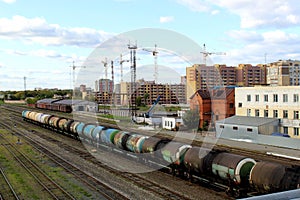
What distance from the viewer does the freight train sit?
1646 cm

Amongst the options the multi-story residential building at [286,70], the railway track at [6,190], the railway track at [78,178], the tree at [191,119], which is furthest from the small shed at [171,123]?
the multi-story residential building at [286,70]

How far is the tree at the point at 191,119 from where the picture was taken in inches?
2173

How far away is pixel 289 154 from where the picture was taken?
111 ft

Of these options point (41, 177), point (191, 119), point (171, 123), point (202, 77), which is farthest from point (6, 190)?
point (202, 77)

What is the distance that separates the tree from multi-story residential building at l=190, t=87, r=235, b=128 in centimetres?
67

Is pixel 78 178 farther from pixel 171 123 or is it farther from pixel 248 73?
pixel 248 73

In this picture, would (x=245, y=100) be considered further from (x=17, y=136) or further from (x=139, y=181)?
(x=17, y=136)

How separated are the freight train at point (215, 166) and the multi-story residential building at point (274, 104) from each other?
74.2ft

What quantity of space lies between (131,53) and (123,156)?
35861 millimetres

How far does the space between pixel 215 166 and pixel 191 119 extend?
35.6 meters

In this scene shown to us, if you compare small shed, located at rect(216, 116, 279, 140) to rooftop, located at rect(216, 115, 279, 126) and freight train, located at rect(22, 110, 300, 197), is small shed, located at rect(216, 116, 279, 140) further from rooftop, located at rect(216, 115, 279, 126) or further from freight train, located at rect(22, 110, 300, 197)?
freight train, located at rect(22, 110, 300, 197)

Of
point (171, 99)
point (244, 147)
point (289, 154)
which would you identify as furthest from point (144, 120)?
point (171, 99)

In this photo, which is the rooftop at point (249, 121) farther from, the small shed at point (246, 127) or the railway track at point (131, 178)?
the railway track at point (131, 178)

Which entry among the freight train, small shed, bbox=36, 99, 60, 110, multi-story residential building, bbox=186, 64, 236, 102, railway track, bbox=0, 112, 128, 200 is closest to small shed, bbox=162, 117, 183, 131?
the freight train
